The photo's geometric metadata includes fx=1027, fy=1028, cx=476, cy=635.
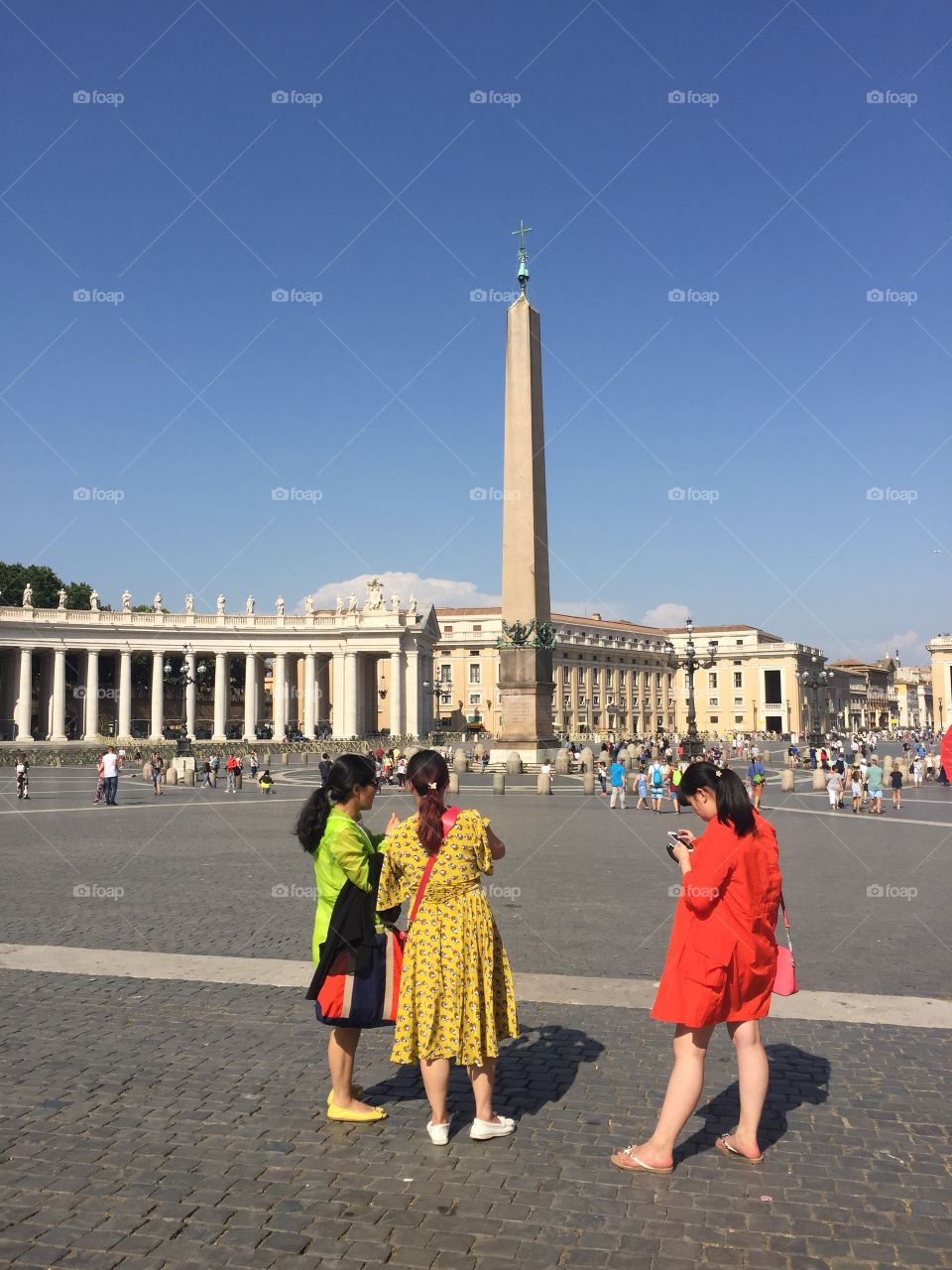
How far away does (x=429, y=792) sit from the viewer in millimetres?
4480

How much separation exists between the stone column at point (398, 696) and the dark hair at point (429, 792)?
77780mm

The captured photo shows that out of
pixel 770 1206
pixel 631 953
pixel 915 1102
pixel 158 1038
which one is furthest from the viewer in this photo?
pixel 631 953

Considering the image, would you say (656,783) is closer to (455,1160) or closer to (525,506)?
(525,506)

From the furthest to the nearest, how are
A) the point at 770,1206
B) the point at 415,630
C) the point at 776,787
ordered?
the point at 415,630 → the point at 776,787 → the point at 770,1206

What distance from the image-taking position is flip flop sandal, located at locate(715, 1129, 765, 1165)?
14.0ft

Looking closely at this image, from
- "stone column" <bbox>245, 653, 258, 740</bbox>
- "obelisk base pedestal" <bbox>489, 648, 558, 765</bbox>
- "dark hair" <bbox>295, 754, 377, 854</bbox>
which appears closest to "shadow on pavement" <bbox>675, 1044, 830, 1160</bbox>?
"dark hair" <bbox>295, 754, 377, 854</bbox>

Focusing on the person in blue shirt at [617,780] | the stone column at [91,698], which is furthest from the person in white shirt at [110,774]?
the stone column at [91,698]

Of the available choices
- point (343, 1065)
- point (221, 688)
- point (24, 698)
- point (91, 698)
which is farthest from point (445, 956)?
point (24, 698)

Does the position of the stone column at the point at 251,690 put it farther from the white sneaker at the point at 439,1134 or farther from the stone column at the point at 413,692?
the white sneaker at the point at 439,1134

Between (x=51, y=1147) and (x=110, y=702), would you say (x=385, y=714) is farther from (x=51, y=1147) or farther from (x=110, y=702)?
(x=51, y=1147)

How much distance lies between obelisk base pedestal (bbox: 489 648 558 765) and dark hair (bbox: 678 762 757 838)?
28.5 m

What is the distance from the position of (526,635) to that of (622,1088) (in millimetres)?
26694

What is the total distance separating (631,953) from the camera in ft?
26.4

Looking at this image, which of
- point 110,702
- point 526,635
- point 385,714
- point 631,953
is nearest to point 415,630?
point 385,714
